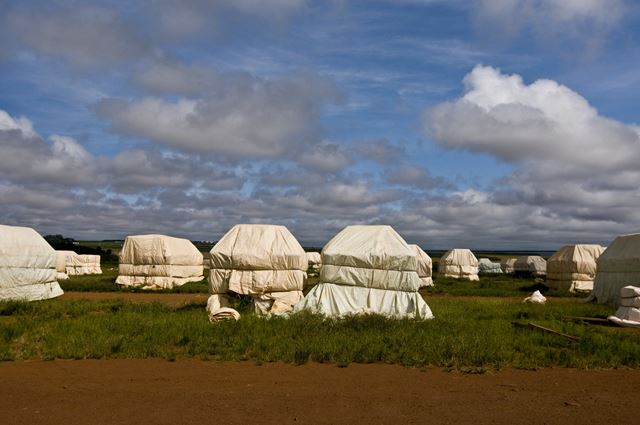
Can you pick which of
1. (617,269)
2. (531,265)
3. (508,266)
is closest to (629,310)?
(617,269)

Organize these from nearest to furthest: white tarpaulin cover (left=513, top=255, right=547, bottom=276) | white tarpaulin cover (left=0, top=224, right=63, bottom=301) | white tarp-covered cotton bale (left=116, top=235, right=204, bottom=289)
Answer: white tarpaulin cover (left=0, top=224, right=63, bottom=301), white tarp-covered cotton bale (left=116, top=235, right=204, bottom=289), white tarpaulin cover (left=513, top=255, right=547, bottom=276)

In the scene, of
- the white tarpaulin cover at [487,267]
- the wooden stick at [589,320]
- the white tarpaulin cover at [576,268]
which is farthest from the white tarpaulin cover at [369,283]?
the white tarpaulin cover at [487,267]

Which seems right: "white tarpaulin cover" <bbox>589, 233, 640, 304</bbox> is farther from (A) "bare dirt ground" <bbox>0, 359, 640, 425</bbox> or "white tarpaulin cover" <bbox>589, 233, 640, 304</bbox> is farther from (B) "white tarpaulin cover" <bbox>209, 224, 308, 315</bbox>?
(A) "bare dirt ground" <bbox>0, 359, 640, 425</bbox>

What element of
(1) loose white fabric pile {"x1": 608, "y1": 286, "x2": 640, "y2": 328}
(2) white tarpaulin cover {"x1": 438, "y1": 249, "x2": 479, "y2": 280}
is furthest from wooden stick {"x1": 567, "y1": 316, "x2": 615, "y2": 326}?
(2) white tarpaulin cover {"x1": 438, "y1": 249, "x2": 479, "y2": 280}

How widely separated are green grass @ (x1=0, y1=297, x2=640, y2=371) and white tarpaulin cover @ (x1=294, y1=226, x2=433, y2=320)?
1.19 meters

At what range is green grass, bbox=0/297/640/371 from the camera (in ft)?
32.9

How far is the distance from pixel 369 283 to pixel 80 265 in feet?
122

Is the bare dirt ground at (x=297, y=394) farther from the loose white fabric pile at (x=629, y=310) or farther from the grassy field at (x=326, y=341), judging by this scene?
the loose white fabric pile at (x=629, y=310)

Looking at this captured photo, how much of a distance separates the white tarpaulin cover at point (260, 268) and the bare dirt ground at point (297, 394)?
6.39 m

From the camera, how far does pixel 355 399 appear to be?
24.9 ft

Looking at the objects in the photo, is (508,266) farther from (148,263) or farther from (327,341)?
(327,341)

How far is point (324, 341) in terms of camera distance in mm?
10922

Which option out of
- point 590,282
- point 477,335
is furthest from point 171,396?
point 590,282

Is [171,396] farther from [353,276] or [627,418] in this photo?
[353,276]
